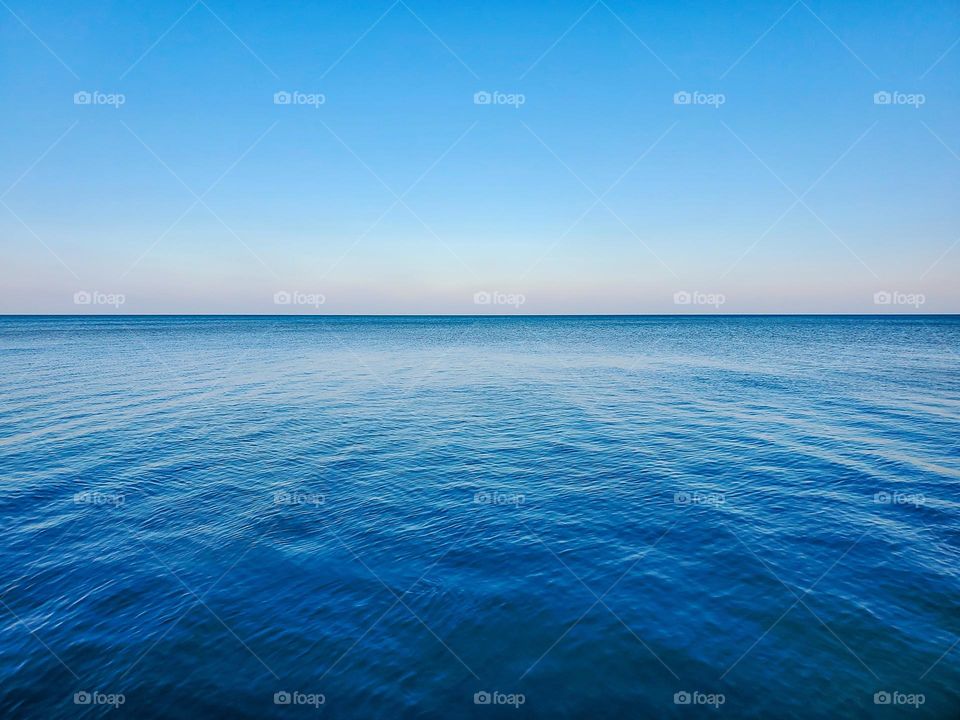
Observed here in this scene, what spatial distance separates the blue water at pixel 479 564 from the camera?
11086 mm

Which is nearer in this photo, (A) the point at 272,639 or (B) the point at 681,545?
(A) the point at 272,639

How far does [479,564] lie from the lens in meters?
16.0

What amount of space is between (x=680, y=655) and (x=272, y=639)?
11.2 m

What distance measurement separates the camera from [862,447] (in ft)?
89.6

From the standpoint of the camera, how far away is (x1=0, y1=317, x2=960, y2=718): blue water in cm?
1109

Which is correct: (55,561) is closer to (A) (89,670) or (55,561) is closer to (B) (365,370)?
(A) (89,670)

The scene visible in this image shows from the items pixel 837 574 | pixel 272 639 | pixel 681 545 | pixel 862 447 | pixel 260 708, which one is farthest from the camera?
pixel 862 447

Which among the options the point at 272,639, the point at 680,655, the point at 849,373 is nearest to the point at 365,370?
the point at 272,639

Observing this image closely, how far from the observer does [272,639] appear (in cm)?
1256

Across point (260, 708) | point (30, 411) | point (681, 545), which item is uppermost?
point (30, 411)

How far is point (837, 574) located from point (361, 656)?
51.2 feet

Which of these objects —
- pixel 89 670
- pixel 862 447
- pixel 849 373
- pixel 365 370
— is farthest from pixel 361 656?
pixel 849 373

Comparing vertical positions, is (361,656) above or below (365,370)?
below

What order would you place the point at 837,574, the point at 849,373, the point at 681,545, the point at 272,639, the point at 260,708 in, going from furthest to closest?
the point at 849,373
the point at 681,545
the point at 837,574
the point at 272,639
the point at 260,708
